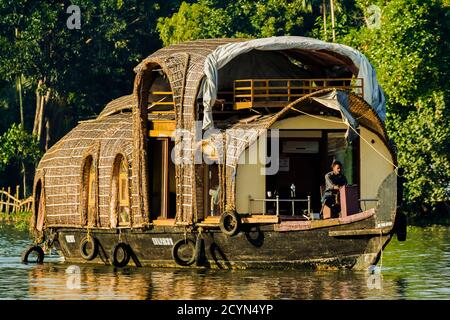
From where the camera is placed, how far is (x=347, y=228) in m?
25.6

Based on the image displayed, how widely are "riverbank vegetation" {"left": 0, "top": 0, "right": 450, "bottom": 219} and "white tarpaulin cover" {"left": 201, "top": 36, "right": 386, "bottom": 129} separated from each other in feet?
41.3

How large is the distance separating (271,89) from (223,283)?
15.3 ft

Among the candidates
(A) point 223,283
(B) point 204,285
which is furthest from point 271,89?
(B) point 204,285

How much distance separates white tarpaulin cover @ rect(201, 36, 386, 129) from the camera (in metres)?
27.1

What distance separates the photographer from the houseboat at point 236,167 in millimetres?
26188

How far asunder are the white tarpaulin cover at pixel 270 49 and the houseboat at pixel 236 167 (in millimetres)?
24

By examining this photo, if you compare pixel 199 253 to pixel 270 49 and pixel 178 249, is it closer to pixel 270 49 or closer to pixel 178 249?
pixel 178 249

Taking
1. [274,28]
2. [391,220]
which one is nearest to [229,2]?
[274,28]

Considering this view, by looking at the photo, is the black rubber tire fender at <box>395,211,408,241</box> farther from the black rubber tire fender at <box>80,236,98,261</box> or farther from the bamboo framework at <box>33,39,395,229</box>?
the black rubber tire fender at <box>80,236,98,261</box>

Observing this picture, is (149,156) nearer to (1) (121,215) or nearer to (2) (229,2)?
(1) (121,215)

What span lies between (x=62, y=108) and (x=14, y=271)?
2504cm

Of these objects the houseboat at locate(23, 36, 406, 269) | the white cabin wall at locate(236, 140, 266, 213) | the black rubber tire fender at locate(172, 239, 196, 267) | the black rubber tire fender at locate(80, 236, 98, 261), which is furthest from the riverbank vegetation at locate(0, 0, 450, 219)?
the black rubber tire fender at locate(172, 239, 196, 267)

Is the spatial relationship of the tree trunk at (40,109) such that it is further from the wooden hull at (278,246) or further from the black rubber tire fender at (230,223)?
the black rubber tire fender at (230,223)

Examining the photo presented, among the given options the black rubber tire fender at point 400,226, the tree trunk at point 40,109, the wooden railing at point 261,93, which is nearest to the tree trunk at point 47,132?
the tree trunk at point 40,109
